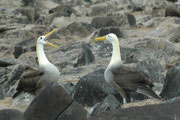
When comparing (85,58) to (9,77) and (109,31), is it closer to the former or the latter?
(9,77)

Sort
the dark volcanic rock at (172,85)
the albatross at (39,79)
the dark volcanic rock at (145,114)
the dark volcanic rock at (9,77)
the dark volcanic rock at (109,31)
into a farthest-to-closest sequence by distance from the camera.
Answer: the dark volcanic rock at (109,31), the dark volcanic rock at (9,77), the albatross at (39,79), the dark volcanic rock at (172,85), the dark volcanic rock at (145,114)

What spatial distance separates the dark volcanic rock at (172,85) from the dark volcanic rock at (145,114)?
251 centimetres

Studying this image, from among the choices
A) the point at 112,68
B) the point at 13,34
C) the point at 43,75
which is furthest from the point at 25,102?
the point at 13,34

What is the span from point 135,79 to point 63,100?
1.86 meters

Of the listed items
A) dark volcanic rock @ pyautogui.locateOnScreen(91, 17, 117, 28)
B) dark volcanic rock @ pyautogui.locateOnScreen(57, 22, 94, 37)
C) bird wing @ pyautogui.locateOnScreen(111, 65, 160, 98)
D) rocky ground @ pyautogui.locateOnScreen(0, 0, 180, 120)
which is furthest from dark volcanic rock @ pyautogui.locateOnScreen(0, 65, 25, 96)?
dark volcanic rock @ pyautogui.locateOnScreen(91, 17, 117, 28)

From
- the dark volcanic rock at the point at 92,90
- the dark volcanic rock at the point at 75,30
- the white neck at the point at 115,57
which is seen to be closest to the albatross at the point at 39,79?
the dark volcanic rock at the point at 92,90

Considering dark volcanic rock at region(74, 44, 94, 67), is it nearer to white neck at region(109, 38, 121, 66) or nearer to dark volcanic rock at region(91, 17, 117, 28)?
white neck at region(109, 38, 121, 66)

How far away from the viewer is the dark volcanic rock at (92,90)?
7.47 meters

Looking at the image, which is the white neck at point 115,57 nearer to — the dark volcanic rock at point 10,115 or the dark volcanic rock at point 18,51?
the dark volcanic rock at point 10,115

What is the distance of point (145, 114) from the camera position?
4.56 metres

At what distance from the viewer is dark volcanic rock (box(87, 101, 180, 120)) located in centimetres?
451

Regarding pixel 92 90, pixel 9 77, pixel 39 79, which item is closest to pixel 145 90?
pixel 92 90

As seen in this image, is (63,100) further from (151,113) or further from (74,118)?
(151,113)

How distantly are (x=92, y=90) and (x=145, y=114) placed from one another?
3.00 metres
